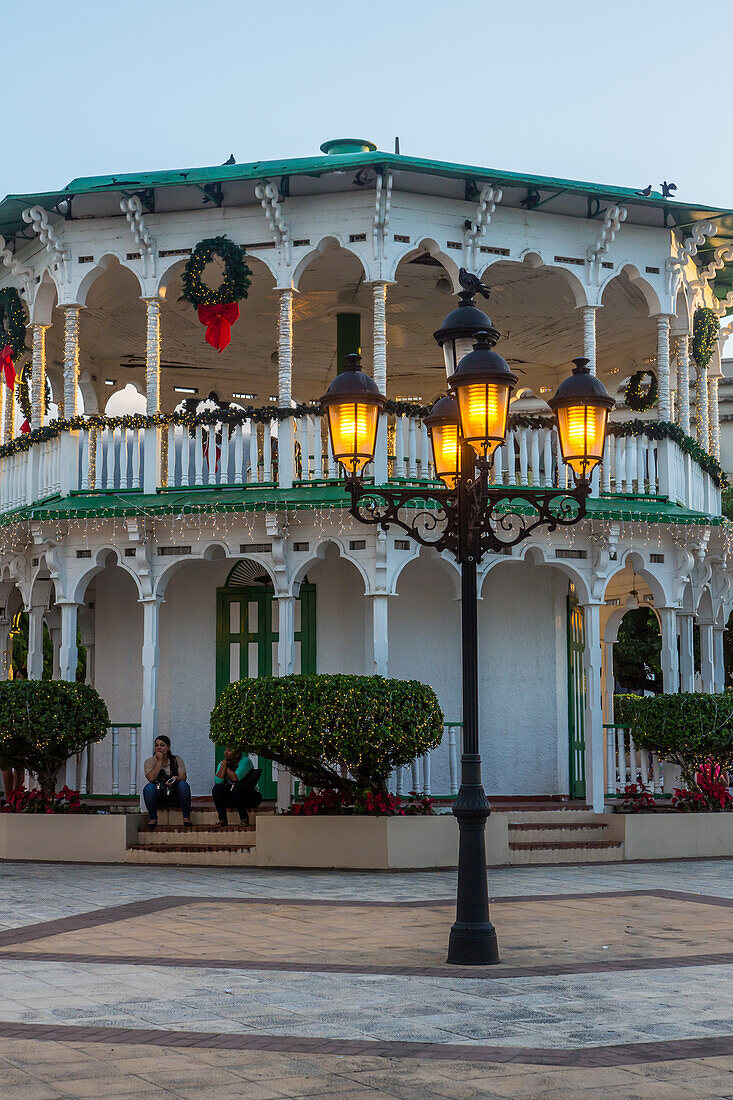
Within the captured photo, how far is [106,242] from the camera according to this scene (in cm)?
1862

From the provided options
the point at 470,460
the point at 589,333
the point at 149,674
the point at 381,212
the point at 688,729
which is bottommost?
the point at 688,729

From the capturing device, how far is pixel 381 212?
17.5 m

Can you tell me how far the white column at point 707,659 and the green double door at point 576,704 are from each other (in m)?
1.89

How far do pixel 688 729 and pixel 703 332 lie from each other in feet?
21.6

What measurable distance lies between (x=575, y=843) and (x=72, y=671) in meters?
7.12

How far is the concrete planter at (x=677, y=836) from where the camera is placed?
17.0 metres

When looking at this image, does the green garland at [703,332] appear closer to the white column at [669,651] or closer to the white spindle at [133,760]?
the white column at [669,651]

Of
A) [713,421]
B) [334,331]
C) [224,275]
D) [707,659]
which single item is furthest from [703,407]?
[224,275]

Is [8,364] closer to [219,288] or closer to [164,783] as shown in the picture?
[219,288]

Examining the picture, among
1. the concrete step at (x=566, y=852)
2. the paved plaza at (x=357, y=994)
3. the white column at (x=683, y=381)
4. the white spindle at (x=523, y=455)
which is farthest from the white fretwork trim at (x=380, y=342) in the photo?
the paved plaza at (x=357, y=994)

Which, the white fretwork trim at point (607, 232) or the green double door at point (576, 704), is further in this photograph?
the green double door at point (576, 704)

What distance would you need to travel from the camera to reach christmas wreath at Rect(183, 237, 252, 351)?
1753 centimetres

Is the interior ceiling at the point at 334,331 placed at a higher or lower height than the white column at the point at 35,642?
higher

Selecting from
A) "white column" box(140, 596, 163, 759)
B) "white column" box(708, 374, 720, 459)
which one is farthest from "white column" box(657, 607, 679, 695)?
"white column" box(140, 596, 163, 759)
